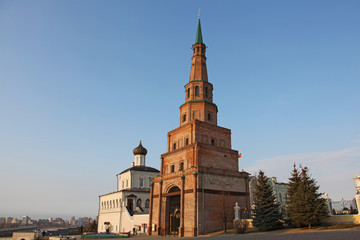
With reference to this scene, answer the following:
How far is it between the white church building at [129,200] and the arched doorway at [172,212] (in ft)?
28.7

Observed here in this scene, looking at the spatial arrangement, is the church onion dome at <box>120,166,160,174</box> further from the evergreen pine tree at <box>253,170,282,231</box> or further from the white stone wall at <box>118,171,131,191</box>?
the evergreen pine tree at <box>253,170,282,231</box>

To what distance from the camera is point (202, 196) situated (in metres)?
28.7

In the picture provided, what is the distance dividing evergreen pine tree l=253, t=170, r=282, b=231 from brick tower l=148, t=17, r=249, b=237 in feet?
15.4

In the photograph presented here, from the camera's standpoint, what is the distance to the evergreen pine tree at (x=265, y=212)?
82.1 feet

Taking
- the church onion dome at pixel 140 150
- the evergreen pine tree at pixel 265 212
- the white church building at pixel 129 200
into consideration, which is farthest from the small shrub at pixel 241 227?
the church onion dome at pixel 140 150

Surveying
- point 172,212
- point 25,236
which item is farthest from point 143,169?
point 25,236

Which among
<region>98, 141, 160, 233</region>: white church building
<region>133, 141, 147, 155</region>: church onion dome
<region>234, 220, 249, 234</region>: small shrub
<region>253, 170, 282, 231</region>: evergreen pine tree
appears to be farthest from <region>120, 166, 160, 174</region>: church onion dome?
<region>253, 170, 282, 231</region>: evergreen pine tree

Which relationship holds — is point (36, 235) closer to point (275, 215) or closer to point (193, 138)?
point (193, 138)

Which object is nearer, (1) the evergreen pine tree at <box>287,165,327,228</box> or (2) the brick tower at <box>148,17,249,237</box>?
(1) the evergreen pine tree at <box>287,165,327,228</box>

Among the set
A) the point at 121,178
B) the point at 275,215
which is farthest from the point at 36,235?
the point at 275,215

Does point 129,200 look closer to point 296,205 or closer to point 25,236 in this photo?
point 25,236

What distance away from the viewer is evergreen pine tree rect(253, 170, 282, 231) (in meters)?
25.0

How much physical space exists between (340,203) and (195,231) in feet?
151

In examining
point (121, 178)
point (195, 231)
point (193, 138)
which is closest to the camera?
point (195, 231)
